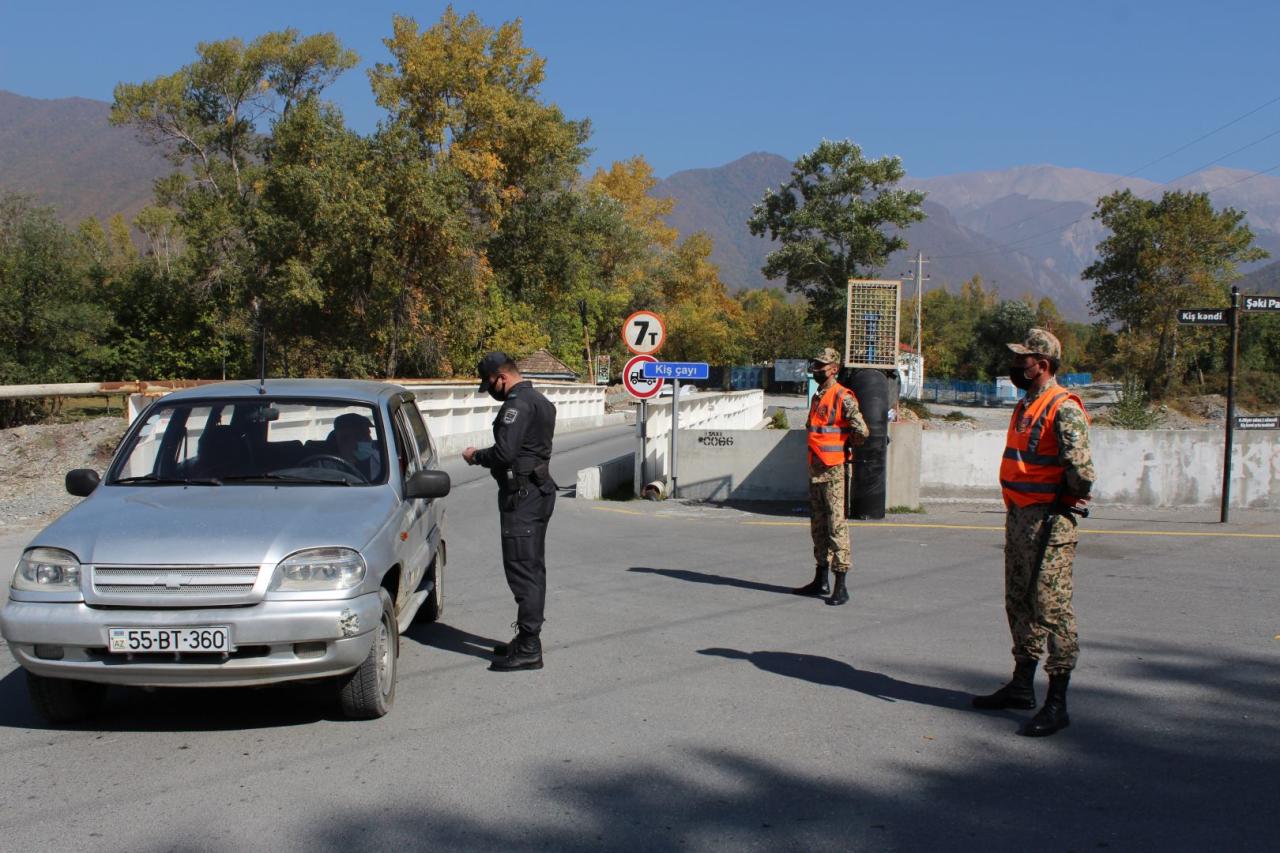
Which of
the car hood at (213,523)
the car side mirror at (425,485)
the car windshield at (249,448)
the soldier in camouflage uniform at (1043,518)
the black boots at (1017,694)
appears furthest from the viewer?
the car side mirror at (425,485)

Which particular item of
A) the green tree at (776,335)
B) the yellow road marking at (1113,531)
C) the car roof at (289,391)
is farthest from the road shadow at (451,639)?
the green tree at (776,335)

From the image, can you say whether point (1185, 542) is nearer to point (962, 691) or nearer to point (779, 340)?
point (962, 691)

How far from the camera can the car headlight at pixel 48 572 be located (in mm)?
4938

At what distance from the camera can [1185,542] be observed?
38.3 ft

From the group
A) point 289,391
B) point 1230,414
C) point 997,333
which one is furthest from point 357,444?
point 997,333

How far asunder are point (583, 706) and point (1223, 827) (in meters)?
2.98

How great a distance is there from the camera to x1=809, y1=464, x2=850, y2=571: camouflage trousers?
838 cm

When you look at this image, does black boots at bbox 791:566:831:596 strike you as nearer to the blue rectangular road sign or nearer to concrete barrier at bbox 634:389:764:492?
the blue rectangular road sign

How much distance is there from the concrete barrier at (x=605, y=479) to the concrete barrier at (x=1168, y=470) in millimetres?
5106

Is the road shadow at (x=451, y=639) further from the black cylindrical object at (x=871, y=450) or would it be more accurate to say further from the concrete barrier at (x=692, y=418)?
the concrete barrier at (x=692, y=418)

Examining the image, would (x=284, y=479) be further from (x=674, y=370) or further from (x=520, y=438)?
(x=674, y=370)

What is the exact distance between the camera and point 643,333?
15008 millimetres

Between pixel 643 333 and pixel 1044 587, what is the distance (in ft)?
33.0

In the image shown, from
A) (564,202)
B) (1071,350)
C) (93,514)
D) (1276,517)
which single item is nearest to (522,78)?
(564,202)
